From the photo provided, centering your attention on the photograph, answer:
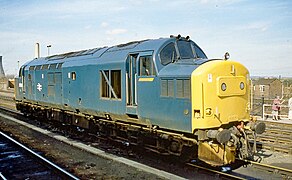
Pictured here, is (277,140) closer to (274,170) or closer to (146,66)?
(274,170)

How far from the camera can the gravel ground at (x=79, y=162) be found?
9789 millimetres

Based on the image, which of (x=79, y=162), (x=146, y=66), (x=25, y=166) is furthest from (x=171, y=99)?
(x=25, y=166)

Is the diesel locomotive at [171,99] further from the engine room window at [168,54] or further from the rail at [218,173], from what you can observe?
the rail at [218,173]

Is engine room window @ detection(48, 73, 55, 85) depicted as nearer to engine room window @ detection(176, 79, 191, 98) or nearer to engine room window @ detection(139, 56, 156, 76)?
engine room window @ detection(139, 56, 156, 76)

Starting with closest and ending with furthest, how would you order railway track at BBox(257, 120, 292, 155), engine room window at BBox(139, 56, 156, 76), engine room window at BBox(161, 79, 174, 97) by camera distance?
engine room window at BBox(161, 79, 174, 97) → engine room window at BBox(139, 56, 156, 76) → railway track at BBox(257, 120, 292, 155)

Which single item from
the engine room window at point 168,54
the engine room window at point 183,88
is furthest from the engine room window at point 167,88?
the engine room window at point 168,54

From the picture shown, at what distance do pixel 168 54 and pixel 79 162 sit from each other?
4.68 metres

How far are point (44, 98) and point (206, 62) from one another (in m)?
12.9

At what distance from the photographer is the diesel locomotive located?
9.16 meters

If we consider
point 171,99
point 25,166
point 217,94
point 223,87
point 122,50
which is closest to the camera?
point 217,94

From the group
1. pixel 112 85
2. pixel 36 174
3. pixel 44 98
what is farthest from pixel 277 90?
pixel 36 174

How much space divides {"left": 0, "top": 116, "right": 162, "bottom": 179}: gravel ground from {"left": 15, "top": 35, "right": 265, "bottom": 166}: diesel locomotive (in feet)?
4.31

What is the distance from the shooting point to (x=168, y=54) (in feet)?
35.1

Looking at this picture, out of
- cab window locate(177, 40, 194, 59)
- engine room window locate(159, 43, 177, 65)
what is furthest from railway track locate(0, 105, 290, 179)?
cab window locate(177, 40, 194, 59)
